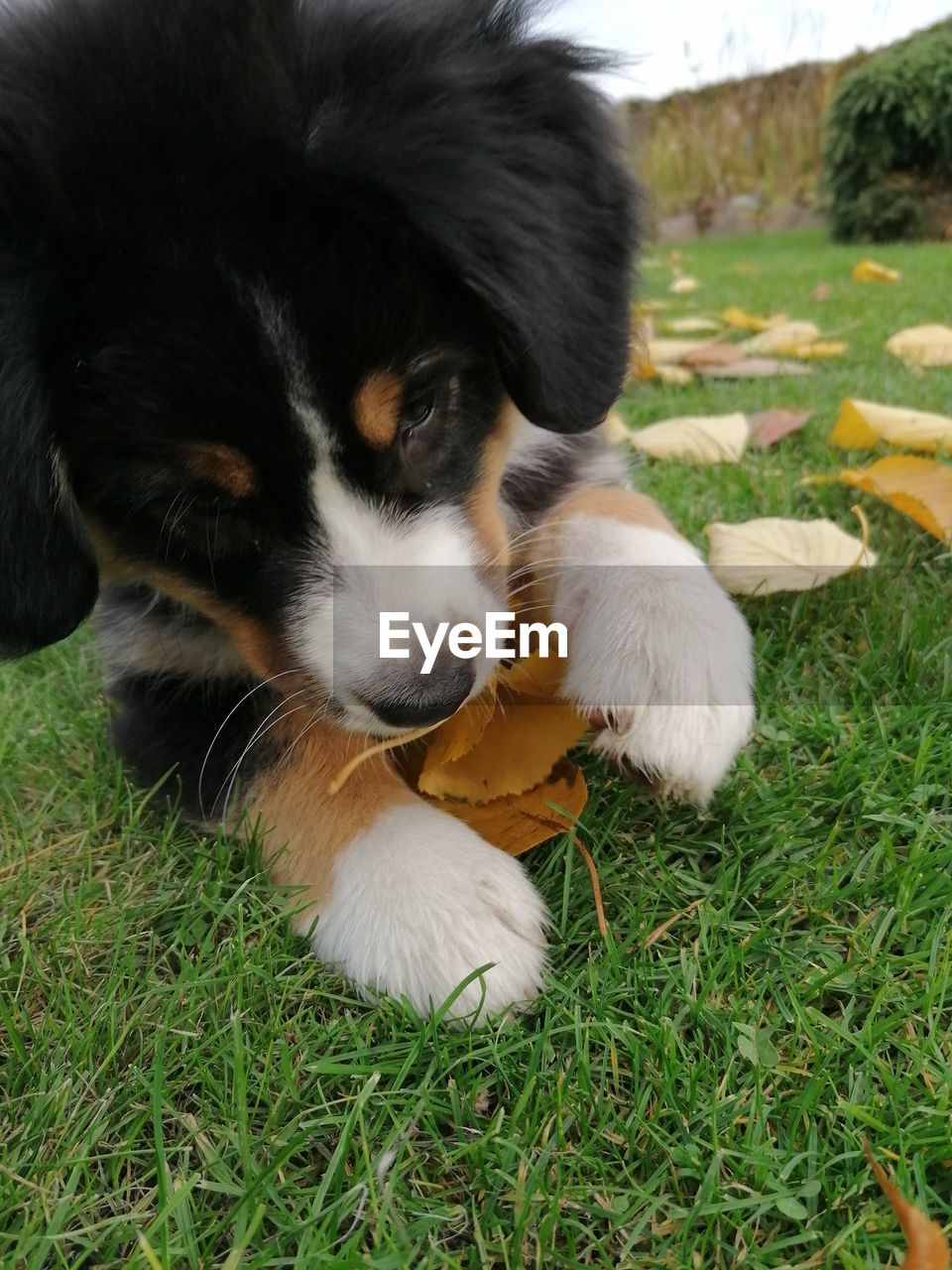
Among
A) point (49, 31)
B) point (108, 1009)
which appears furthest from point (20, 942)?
point (49, 31)

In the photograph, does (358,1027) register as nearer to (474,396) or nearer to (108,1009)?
(108,1009)

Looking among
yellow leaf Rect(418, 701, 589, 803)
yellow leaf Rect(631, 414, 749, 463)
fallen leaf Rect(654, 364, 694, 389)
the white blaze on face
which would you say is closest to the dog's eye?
the white blaze on face

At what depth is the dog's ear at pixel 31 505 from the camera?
52.7 inches

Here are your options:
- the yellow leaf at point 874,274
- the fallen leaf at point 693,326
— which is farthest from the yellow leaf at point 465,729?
the yellow leaf at point 874,274

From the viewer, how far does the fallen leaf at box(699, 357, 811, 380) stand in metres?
4.26

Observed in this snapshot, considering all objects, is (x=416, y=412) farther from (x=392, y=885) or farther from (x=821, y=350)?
(x=821, y=350)

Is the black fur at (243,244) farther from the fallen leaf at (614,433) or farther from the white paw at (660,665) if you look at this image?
the fallen leaf at (614,433)

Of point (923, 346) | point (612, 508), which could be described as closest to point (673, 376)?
point (923, 346)

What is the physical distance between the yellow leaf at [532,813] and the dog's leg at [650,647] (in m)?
0.08

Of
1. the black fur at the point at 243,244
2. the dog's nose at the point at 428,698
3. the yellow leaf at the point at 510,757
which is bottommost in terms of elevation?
the yellow leaf at the point at 510,757

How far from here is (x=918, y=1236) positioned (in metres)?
0.90

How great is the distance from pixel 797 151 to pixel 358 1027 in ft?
57.5

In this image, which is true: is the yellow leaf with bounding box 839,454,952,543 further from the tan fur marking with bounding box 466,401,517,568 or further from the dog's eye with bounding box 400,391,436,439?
the dog's eye with bounding box 400,391,436,439

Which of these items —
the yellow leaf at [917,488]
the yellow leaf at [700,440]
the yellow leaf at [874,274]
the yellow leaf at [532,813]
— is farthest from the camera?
the yellow leaf at [874,274]
